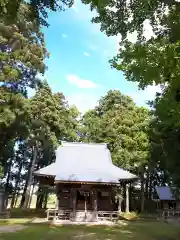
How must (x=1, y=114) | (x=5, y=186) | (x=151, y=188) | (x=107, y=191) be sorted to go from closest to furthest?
(x=1, y=114), (x=107, y=191), (x=5, y=186), (x=151, y=188)

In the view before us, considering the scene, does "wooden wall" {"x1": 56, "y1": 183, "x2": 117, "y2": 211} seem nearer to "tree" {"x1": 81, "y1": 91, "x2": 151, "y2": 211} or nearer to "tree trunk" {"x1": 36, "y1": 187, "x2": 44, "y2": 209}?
"tree" {"x1": 81, "y1": 91, "x2": 151, "y2": 211}

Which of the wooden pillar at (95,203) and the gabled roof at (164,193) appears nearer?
the wooden pillar at (95,203)

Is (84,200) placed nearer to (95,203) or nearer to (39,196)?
(95,203)

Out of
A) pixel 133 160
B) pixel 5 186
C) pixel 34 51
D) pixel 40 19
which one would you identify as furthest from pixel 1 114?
pixel 5 186

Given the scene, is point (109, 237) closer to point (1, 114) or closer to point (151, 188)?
point (1, 114)

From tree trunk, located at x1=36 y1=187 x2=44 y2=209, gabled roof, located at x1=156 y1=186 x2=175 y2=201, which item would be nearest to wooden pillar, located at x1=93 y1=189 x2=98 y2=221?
tree trunk, located at x1=36 y1=187 x2=44 y2=209

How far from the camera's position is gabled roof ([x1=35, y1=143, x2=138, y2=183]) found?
717 inches

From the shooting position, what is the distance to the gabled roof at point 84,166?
18.2 m

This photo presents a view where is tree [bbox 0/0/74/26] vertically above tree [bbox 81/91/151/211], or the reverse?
tree [bbox 81/91/151/211]

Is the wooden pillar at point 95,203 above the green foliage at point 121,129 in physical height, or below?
below

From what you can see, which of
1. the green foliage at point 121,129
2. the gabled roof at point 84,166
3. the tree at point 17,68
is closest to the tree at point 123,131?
the green foliage at point 121,129

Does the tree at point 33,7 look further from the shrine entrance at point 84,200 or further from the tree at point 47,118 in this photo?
the tree at point 47,118

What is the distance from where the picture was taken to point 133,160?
3120cm

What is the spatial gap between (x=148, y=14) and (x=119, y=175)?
14.7m
